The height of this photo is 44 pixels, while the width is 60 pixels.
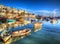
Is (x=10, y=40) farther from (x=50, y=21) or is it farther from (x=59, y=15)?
(x=59, y=15)

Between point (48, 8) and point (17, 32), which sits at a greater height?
point (48, 8)

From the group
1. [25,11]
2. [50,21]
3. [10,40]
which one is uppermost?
[25,11]

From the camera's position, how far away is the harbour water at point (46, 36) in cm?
264

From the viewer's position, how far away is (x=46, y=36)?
268 centimetres

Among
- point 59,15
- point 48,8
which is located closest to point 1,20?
point 48,8

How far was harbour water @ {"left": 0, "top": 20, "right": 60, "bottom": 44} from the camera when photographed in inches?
104

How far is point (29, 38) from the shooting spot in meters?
2.70

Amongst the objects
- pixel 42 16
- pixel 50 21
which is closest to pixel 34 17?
pixel 42 16

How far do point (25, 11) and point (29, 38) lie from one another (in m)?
0.57

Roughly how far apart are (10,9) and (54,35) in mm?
1046

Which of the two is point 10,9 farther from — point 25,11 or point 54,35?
point 54,35

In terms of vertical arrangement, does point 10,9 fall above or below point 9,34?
above

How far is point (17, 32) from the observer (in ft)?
9.00

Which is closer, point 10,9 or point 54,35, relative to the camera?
point 54,35
